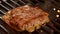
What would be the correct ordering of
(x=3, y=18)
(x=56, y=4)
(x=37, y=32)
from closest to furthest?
(x=37, y=32) < (x=3, y=18) < (x=56, y=4)

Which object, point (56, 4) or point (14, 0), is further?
point (14, 0)

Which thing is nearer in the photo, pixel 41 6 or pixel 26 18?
pixel 26 18

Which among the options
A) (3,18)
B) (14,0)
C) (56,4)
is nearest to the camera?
(3,18)

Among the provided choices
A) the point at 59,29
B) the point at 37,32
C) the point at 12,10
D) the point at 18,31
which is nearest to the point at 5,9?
the point at 12,10

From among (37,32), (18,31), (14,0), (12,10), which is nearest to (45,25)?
(37,32)

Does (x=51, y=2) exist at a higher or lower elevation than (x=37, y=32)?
higher

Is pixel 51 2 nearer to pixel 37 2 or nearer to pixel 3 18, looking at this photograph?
pixel 37 2
